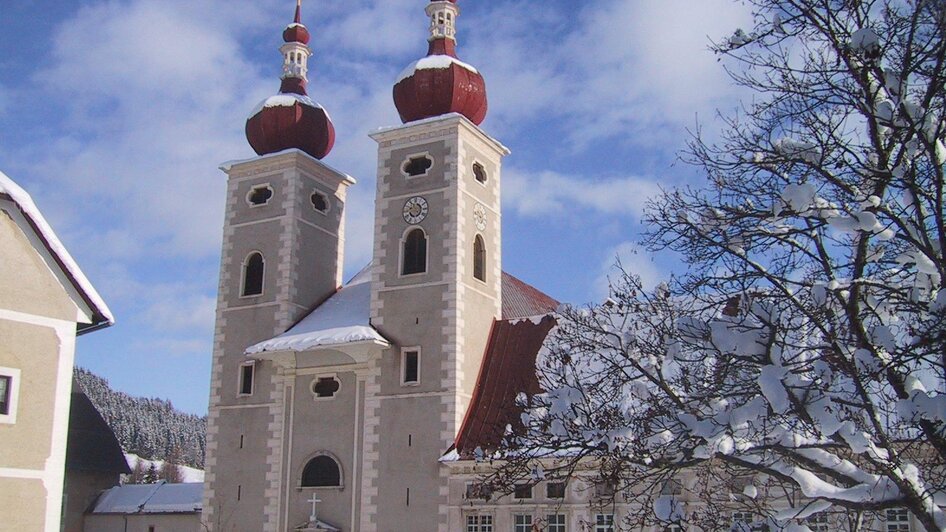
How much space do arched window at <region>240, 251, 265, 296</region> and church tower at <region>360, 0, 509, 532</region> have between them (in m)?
4.09

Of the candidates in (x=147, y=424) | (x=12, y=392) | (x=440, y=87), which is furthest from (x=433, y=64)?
(x=147, y=424)

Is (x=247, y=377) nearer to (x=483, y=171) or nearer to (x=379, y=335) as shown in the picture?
(x=379, y=335)

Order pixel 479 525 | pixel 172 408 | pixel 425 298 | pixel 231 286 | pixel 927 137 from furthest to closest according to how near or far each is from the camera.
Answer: pixel 172 408 → pixel 231 286 → pixel 425 298 → pixel 479 525 → pixel 927 137

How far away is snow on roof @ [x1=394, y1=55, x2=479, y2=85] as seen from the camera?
1134 inches

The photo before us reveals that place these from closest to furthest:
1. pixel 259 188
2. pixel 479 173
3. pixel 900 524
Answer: pixel 900 524
pixel 479 173
pixel 259 188

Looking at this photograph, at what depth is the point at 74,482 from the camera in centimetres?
3638

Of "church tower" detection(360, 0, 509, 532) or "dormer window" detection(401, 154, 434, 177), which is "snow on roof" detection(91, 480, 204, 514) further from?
"dormer window" detection(401, 154, 434, 177)

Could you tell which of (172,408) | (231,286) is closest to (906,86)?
(231,286)

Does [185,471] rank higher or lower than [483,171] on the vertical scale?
lower

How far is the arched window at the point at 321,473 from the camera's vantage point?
26.8 meters

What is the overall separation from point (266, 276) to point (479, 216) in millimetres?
6533

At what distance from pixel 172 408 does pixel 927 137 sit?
10968 centimetres

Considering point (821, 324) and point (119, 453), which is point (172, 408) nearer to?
point (119, 453)

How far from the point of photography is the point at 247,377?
2888 centimetres
